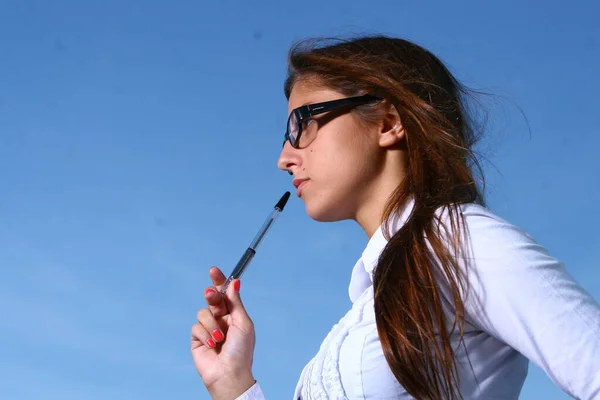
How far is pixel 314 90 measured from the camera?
132 inches

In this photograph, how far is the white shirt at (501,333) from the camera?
2213mm

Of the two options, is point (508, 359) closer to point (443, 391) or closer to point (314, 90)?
point (443, 391)

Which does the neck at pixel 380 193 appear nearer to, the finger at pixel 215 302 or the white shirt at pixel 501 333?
the white shirt at pixel 501 333

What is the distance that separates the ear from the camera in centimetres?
312

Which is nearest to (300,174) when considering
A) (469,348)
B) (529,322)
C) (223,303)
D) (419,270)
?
(223,303)

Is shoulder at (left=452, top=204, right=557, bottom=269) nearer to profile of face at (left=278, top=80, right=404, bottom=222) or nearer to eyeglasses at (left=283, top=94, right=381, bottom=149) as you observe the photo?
profile of face at (left=278, top=80, right=404, bottom=222)

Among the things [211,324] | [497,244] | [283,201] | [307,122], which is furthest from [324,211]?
[497,244]

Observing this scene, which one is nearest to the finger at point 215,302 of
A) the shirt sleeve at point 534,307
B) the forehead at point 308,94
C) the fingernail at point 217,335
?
the fingernail at point 217,335

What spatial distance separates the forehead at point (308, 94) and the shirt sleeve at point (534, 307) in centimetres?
106

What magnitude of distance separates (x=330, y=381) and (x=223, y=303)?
2.17ft

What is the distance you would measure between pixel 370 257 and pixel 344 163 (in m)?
0.39

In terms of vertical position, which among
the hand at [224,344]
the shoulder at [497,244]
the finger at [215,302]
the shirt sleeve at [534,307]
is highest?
the finger at [215,302]

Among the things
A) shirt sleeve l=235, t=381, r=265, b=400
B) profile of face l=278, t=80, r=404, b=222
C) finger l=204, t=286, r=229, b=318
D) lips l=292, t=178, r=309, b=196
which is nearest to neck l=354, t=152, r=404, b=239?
profile of face l=278, t=80, r=404, b=222

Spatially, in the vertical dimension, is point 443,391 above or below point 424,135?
below
